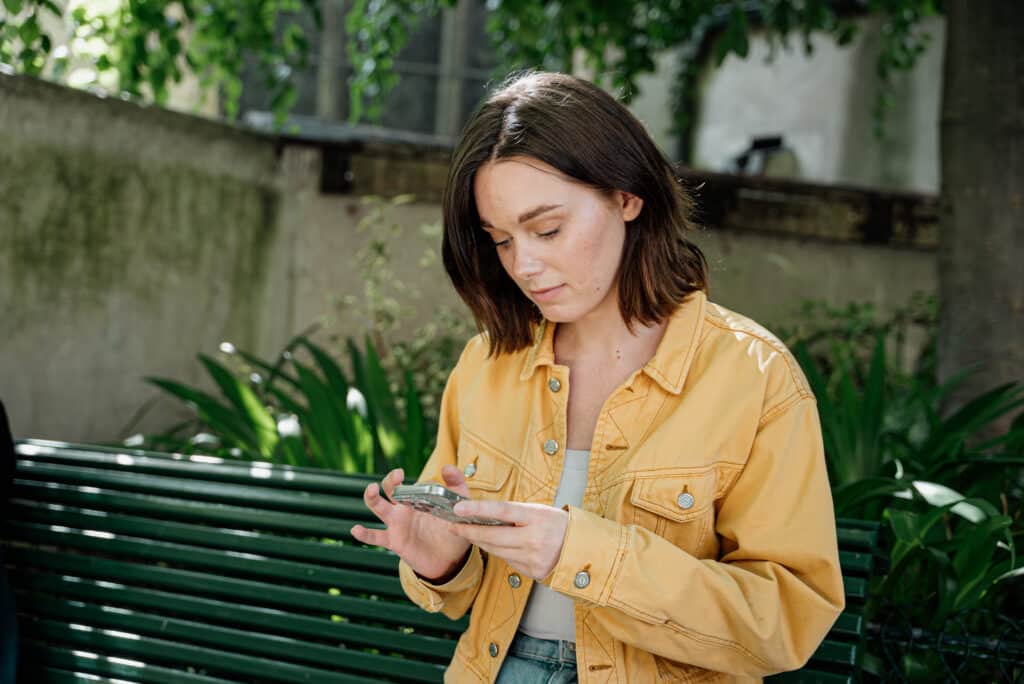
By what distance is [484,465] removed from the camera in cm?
186

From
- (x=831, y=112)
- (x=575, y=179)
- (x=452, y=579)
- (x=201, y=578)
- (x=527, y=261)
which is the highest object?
(x=831, y=112)

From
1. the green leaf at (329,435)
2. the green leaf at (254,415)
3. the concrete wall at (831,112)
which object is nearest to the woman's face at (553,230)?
the green leaf at (329,435)

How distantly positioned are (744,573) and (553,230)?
562 mm

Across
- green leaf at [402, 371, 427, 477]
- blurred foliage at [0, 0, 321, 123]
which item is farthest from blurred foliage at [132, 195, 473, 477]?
blurred foliage at [0, 0, 321, 123]

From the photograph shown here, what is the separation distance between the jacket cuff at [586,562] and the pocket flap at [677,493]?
0.15m

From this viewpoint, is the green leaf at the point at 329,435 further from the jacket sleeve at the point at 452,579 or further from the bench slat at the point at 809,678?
the bench slat at the point at 809,678

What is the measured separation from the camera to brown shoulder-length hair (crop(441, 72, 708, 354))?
1707 mm

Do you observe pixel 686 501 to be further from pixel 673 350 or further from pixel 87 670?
pixel 87 670

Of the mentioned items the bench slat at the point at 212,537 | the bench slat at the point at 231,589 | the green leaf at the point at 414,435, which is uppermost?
the green leaf at the point at 414,435

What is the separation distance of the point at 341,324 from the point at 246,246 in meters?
0.51

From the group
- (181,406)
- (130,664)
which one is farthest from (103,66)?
(130,664)

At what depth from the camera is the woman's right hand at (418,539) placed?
1734mm

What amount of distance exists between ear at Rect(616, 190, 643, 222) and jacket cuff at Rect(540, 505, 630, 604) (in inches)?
20.3

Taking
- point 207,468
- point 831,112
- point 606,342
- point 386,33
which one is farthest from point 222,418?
point 831,112
